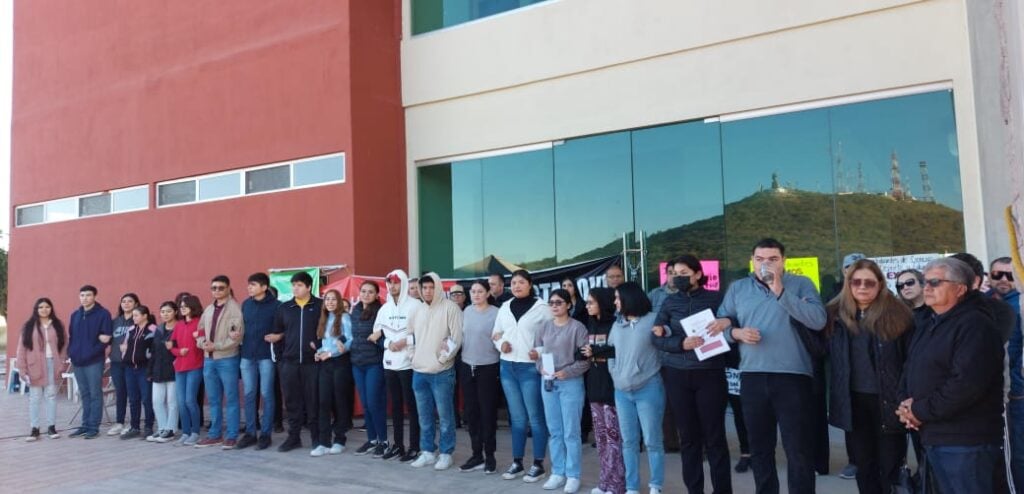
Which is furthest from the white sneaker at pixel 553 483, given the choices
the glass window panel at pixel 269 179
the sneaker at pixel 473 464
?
the glass window panel at pixel 269 179

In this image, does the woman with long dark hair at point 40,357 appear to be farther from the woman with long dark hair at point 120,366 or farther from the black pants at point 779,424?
the black pants at point 779,424

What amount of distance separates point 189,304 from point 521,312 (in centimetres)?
466

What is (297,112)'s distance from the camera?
11.3m

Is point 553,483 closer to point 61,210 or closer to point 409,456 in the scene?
point 409,456

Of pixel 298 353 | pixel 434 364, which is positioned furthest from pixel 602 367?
pixel 298 353

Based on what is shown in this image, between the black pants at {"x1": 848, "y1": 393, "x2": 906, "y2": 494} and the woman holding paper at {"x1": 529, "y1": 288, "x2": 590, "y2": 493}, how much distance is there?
2.16 m

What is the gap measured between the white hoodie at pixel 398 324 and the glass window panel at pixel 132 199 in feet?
24.5

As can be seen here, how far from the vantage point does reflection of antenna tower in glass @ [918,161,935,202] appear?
7957 millimetres

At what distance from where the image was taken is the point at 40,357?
940cm

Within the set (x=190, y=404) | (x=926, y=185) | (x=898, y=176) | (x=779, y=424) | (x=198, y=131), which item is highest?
(x=198, y=131)

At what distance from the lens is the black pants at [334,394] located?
8070 mm

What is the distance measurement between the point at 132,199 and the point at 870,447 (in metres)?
12.8

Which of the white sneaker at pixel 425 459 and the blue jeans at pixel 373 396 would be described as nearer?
the white sneaker at pixel 425 459

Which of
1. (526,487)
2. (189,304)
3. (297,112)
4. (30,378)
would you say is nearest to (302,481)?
(526,487)
